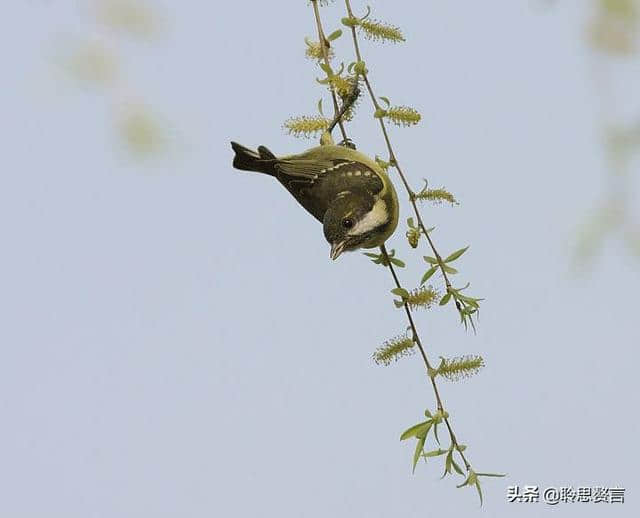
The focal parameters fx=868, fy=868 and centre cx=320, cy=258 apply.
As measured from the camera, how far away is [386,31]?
1167 millimetres

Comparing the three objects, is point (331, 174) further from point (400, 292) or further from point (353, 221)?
point (400, 292)

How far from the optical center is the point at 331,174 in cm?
132

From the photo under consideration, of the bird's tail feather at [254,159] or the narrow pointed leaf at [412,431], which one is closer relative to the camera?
the narrow pointed leaf at [412,431]

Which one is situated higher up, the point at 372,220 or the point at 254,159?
the point at 254,159

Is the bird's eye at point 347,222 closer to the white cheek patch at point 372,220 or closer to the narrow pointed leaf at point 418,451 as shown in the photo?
the white cheek patch at point 372,220

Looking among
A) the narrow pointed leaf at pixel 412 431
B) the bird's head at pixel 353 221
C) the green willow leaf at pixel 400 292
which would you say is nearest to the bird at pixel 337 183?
the bird's head at pixel 353 221

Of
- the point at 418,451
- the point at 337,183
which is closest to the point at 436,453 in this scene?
the point at 418,451

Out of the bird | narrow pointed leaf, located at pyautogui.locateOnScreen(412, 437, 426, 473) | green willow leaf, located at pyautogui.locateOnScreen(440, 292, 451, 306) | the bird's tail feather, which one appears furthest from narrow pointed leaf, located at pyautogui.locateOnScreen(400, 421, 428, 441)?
the bird's tail feather

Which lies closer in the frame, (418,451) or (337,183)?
(418,451)

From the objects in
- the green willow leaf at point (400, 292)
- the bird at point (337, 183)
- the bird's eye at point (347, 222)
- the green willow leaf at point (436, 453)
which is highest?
the bird at point (337, 183)

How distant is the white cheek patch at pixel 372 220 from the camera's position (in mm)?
1237

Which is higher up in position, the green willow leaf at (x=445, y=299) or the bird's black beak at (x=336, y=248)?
the bird's black beak at (x=336, y=248)

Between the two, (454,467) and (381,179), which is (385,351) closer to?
(454,467)

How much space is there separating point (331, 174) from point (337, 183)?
0.06 feet
